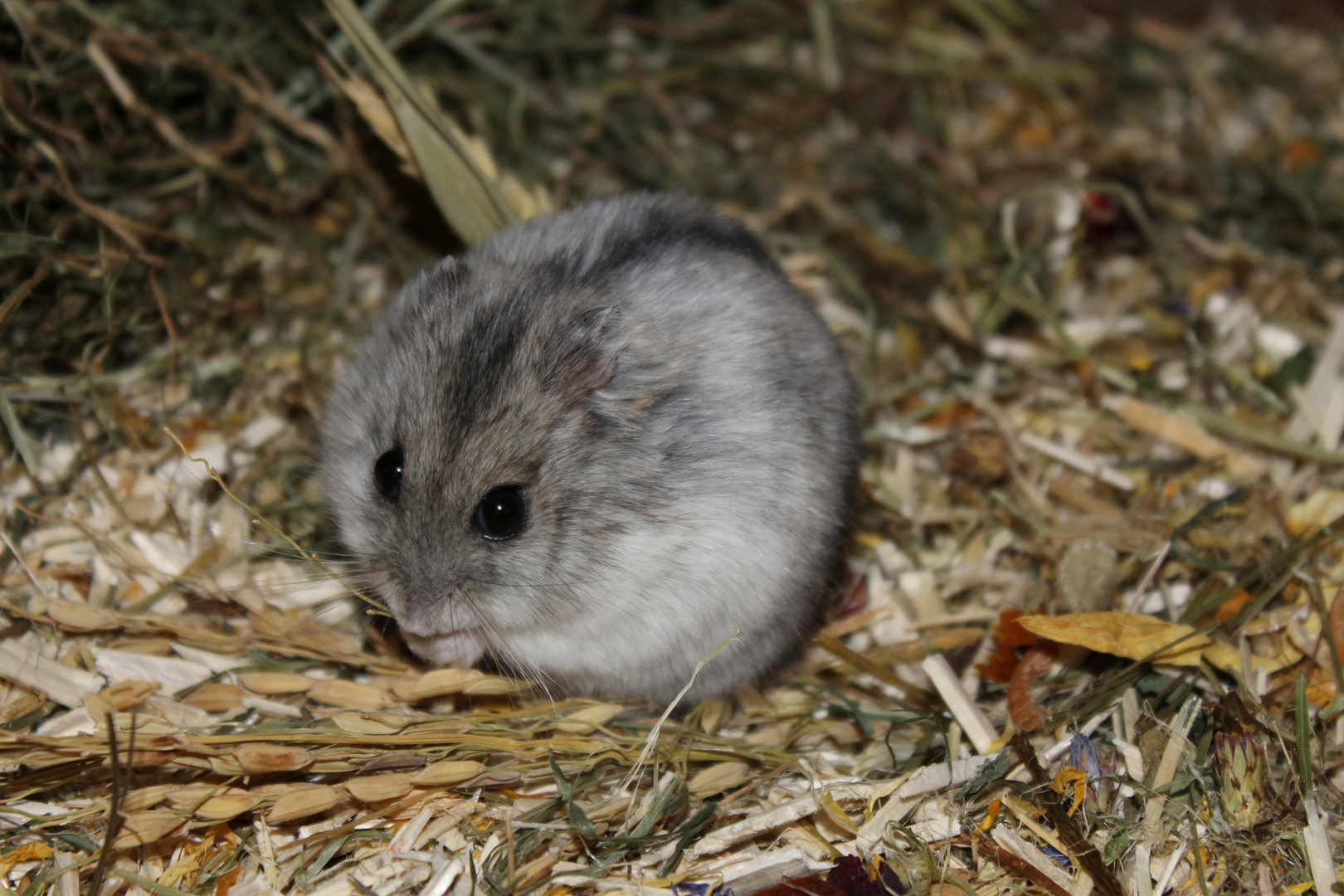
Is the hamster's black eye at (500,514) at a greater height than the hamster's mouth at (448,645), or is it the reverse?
the hamster's black eye at (500,514)

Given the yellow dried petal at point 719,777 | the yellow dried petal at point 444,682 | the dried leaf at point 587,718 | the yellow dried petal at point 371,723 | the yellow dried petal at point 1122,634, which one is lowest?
the yellow dried petal at point 1122,634

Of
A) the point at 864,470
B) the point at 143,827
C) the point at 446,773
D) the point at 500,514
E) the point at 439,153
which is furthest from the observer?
the point at 864,470

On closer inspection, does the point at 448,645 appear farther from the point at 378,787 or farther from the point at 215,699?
the point at 215,699

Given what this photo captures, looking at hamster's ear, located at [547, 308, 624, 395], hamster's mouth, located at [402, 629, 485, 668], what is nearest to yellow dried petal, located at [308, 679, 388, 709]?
hamster's mouth, located at [402, 629, 485, 668]

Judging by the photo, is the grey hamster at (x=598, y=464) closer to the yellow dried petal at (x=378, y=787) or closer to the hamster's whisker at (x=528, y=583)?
the hamster's whisker at (x=528, y=583)

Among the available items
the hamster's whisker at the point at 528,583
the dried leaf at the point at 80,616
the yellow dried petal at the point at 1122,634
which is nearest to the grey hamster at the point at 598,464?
the hamster's whisker at the point at 528,583

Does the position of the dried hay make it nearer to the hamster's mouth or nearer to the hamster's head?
the hamster's mouth

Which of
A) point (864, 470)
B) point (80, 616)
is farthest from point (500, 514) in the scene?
point (864, 470)
